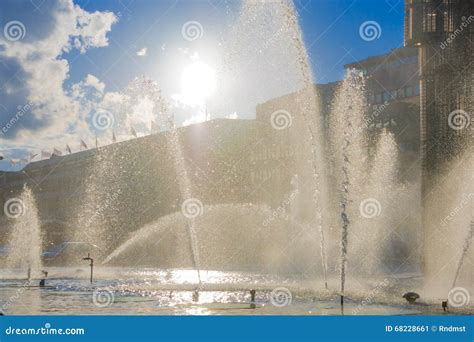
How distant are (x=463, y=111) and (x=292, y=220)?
108 ft

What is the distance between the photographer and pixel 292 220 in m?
67.9

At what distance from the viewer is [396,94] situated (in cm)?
7850

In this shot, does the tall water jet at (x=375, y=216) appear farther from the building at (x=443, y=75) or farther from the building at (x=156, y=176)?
the building at (x=156, y=176)
